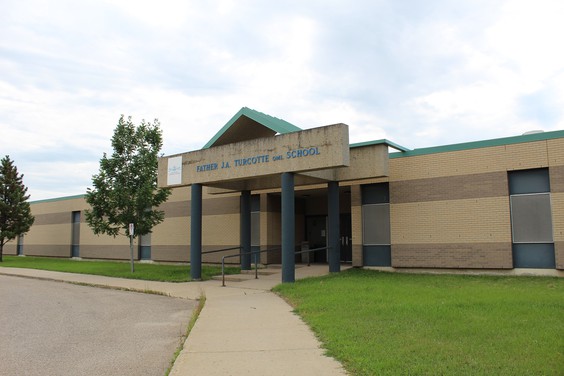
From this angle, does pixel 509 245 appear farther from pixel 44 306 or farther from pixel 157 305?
pixel 44 306

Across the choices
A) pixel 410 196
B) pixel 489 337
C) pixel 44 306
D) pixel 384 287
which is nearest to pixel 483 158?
pixel 410 196

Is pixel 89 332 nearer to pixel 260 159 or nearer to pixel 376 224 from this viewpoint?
pixel 260 159

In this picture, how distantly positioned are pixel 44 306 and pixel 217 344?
720cm

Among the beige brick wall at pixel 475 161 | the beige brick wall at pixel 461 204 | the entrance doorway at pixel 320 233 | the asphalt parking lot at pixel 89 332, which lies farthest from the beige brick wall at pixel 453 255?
the asphalt parking lot at pixel 89 332

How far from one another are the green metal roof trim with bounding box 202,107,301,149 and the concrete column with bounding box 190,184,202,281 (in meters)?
1.88

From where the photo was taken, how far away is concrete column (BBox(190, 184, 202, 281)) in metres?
17.7

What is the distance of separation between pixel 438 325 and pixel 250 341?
2931 millimetres

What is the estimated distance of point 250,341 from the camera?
296 inches

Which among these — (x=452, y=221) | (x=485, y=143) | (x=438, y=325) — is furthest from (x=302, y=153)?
(x=438, y=325)

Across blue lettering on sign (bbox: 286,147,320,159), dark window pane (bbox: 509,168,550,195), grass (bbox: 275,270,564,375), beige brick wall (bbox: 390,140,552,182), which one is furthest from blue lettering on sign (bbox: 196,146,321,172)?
dark window pane (bbox: 509,168,550,195)

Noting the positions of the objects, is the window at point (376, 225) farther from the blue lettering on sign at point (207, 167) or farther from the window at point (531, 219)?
the blue lettering on sign at point (207, 167)

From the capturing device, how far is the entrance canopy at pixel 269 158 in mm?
14141

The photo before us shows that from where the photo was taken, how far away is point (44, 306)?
12.5 metres

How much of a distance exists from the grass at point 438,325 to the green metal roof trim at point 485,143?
14.3 feet
